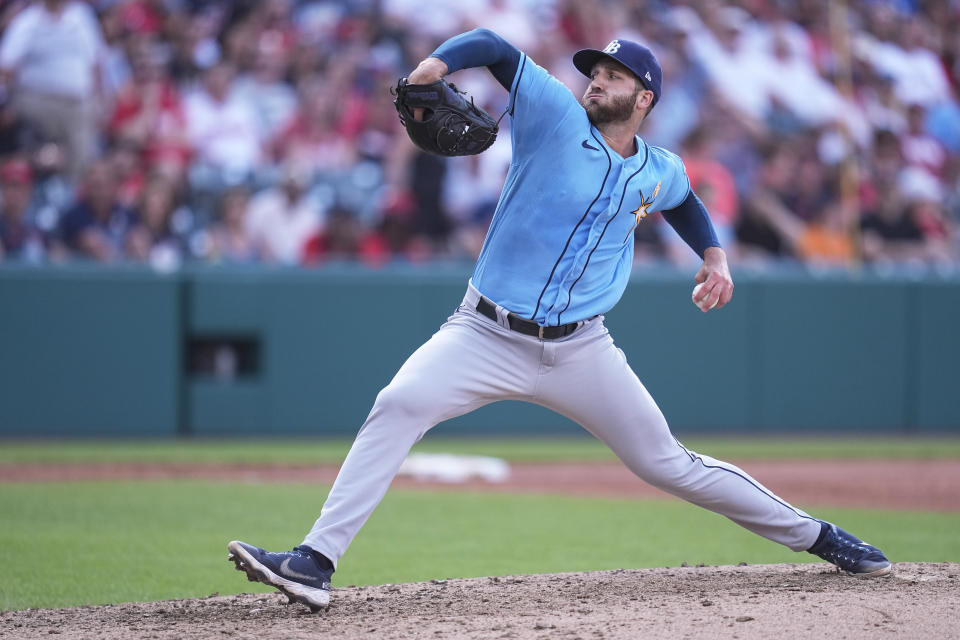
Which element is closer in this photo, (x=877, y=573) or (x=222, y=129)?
(x=877, y=573)

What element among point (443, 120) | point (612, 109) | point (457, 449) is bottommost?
point (457, 449)

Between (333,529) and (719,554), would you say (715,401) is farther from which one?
(333,529)

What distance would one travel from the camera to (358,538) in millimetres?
6516

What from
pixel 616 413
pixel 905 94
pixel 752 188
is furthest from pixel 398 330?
pixel 905 94

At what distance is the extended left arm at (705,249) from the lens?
180 inches

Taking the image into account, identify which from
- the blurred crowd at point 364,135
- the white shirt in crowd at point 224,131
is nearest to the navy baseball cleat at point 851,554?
the blurred crowd at point 364,135

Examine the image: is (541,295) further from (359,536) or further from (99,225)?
(99,225)

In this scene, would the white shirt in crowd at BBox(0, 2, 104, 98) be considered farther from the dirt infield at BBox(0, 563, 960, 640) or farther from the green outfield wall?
the dirt infield at BBox(0, 563, 960, 640)

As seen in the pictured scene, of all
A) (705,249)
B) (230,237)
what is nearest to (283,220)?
(230,237)

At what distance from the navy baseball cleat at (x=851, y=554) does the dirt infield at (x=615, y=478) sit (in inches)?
130

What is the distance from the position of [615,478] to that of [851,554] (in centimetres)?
481

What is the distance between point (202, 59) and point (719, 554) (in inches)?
313

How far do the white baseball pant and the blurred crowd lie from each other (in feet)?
20.8

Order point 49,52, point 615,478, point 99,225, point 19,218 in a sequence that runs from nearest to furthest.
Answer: point 615,478 → point 19,218 → point 99,225 → point 49,52
